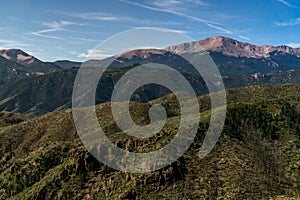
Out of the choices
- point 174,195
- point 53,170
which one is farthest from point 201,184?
point 53,170

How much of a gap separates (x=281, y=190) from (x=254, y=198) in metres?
18.6

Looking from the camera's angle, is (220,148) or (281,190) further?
(220,148)

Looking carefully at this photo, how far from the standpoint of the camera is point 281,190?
150750mm

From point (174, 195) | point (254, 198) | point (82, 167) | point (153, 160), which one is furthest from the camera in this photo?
point (82, 167)

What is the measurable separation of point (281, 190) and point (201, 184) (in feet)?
113

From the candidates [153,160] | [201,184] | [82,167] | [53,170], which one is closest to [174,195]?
[201,184]

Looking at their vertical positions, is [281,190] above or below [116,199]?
above

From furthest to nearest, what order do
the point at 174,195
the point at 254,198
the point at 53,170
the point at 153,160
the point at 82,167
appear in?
the point at 53,170 < the point at 82,167 < the point at 153,160 < the point at 174,195 < the point at 254,198

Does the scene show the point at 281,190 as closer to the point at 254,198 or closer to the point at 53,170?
the point at 254,198

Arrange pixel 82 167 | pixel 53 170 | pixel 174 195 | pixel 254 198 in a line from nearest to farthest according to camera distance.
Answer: pixel 254 198 → pixel 174 195 → pixel 82 167 → pixel 53 170

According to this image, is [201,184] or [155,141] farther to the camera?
[155,141]

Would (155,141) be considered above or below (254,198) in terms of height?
above

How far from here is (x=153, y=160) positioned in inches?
6654

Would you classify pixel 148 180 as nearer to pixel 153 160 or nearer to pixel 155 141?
pixel 153 160
